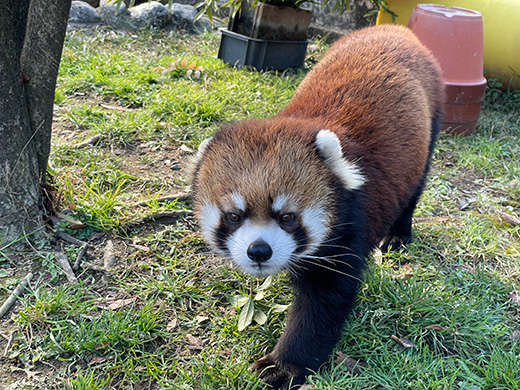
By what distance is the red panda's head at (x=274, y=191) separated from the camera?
7.18 feet

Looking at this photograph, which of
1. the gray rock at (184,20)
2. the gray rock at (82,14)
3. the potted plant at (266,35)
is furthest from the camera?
the gray rock at (184,20)

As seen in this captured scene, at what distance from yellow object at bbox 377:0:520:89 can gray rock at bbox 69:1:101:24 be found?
3863 millimetres

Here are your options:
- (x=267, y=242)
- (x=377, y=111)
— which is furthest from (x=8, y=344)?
(x=377, y=111)

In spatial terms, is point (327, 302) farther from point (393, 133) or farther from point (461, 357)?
point (393, 133)

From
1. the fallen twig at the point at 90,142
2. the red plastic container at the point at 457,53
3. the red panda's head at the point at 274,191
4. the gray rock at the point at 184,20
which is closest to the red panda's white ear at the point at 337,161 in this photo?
the red panda's head at the point at 274,191

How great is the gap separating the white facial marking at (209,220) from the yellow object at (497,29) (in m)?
4.39

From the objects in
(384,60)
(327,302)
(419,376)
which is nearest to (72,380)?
(327,302)

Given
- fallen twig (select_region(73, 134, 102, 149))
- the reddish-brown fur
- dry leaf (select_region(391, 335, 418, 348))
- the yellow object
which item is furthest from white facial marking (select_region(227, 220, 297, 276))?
the yellow object

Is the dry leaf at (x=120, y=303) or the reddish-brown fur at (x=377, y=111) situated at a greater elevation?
the reddish-brown fur at (x=377, y=111)

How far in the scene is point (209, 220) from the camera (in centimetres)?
239

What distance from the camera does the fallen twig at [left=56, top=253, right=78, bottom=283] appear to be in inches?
107

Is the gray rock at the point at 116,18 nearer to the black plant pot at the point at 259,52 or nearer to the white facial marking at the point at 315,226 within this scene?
the black plant pot at the point at 259,52

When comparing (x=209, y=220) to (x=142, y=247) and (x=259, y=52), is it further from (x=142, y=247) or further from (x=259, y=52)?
(x=259, y=52)

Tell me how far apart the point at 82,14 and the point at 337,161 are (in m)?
5.79
